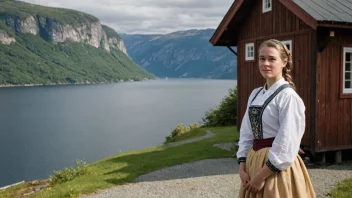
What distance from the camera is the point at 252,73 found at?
45.0 feet

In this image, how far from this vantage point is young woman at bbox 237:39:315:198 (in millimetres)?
2949

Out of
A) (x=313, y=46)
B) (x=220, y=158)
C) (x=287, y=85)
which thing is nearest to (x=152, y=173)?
(x=220, y=158)

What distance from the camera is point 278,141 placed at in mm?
2955

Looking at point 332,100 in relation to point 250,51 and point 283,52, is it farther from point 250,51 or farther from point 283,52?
point 283,52

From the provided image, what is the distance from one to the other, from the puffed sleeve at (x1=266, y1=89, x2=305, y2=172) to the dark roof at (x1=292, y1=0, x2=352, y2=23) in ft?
23.8

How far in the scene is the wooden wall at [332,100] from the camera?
10.3 metres

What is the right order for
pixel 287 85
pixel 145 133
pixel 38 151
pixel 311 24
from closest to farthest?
1. pixel 287 85
2. pixel 311 24
3. pixel 38 151
4. pixel 145 133

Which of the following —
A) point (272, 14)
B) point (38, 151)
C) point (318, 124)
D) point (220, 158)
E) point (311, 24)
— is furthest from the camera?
point (38, 151)

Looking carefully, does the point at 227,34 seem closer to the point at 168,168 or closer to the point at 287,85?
the point at 168,168

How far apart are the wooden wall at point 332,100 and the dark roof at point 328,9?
0.46m

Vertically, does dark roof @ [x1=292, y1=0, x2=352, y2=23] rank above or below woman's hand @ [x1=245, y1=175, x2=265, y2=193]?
above

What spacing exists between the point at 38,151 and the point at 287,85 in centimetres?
4217

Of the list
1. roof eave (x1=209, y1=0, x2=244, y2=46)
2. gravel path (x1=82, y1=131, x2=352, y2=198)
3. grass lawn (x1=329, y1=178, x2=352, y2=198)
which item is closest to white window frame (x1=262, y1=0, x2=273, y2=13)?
roof eave (x1=209, y1=0, x2=244, y2=46)

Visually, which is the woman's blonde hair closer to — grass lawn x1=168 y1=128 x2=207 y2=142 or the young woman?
the young woman
